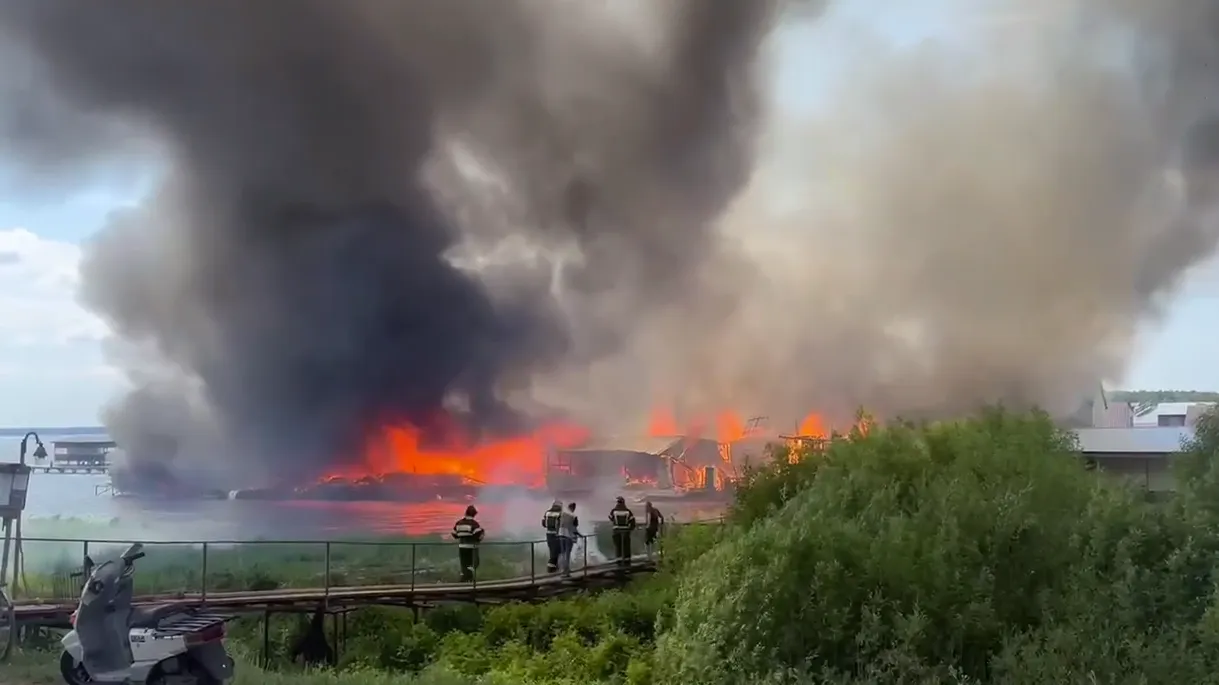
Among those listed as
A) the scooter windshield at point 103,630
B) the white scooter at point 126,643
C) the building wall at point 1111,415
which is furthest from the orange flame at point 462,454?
the building wall at point 1111,415

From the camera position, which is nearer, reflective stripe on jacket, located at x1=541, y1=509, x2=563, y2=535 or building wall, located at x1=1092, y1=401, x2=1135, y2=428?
reflective stripe on jacket, located at x1=541, y1=509, x2=563, y2=535

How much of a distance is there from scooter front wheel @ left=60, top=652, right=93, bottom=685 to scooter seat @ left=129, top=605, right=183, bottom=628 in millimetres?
405

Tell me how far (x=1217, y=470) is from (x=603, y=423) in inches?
215

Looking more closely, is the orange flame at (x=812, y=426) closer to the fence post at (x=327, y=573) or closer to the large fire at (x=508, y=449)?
the large fire at (x=508, y=449)

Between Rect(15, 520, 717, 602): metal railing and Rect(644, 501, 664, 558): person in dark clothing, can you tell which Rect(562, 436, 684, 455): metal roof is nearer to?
Rect(644, 501, 664, 558): person in dark clothing

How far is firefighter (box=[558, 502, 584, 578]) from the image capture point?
30.1 feet

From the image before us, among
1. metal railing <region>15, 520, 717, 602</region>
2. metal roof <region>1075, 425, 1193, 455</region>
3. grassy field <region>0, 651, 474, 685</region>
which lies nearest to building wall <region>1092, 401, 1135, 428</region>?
metal roof <region>1075, 425, 1193, 455</region>

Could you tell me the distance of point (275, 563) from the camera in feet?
27.8

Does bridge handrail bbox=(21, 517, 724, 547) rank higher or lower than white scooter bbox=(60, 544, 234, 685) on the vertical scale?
higher

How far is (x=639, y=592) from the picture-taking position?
8648 millimetres

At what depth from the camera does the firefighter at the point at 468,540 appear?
9.02 meters


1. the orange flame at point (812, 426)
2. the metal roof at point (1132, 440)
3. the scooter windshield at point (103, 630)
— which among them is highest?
the orange flame at point (812, 426)

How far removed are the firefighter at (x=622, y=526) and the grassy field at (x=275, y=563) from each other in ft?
0.36

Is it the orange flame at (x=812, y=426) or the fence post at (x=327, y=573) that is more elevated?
the orange flame at (x=812, y=426)
